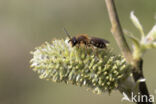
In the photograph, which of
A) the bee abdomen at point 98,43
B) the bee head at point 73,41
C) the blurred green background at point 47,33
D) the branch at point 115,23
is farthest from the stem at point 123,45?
the blurred green background at point 47,33

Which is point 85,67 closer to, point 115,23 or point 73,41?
point 73,41

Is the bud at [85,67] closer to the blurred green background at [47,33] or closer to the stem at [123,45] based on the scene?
the stem at [123,45]

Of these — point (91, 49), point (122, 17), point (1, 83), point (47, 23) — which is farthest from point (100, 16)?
point (91, 49)

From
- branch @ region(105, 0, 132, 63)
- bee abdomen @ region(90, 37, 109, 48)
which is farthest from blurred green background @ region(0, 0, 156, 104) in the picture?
branch @ region(105, 0, 132, 63)

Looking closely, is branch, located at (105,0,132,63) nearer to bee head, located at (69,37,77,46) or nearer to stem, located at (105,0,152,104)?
stem, located at (105,0,152,104)

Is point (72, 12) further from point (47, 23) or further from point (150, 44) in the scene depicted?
point (150, 44)

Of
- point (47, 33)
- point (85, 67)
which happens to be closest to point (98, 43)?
point (85, 67)
